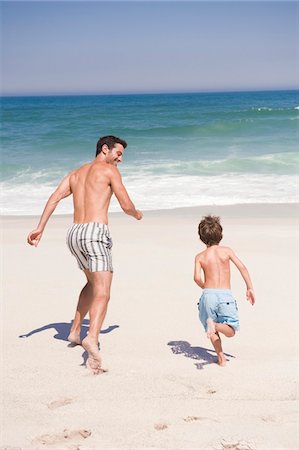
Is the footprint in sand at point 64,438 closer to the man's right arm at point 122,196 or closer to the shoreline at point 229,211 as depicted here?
the man's right arm at point 122,196

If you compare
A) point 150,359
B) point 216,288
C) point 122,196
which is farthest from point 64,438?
point 122,196

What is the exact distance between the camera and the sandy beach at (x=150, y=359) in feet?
11.5

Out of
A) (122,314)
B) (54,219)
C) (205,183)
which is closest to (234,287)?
(122,314)

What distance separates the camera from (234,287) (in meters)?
6.43

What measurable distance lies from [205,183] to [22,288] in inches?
366

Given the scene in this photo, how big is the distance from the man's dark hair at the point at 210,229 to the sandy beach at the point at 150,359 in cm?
79

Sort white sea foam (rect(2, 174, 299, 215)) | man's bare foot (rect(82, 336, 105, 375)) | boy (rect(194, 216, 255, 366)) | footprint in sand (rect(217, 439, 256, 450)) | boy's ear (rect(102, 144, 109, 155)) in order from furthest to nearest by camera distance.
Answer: white sea foam (rect(2, 174, 299, 215)), boy's ear (rect(102, 144, 109, 155)), boy (rect(194, 216, 255, 366)), man's bare foot (rect(82, 336, 105, 375)), footprint in sand (rect(217, 439, 256, 450))

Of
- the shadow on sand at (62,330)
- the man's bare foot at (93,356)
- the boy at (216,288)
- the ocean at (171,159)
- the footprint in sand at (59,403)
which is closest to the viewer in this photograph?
the footprint in sand at (59,403)

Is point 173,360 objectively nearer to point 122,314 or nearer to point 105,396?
point 105,396

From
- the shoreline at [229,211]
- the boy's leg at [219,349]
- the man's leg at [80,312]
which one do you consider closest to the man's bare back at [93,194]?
the man's leg at [80,312]

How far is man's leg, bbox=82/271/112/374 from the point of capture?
4398mm

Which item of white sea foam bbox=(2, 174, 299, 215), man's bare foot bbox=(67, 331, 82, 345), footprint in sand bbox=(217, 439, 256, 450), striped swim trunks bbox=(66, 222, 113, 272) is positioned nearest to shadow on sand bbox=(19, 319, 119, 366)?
man's bare foot bbox=(67, 331, 82, 345)

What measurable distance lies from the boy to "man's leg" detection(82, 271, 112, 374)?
2.02ft

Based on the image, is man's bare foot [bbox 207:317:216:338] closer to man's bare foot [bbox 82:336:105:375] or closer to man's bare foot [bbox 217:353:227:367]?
man's bare foot [bbox 217:353:227:367]
